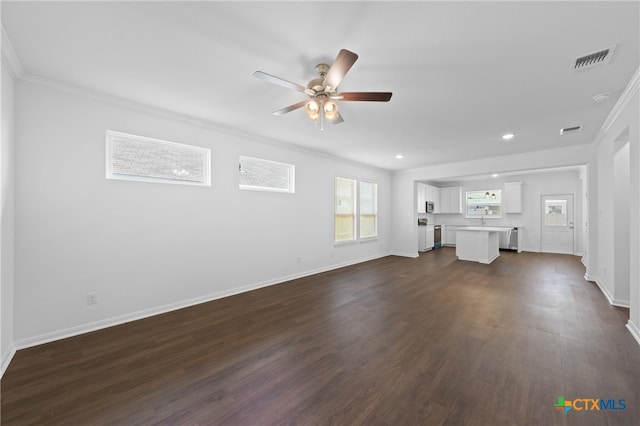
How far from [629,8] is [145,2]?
3.22 metres

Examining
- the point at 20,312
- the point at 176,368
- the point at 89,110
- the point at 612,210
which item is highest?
the point at 89,110

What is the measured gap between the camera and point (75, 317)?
8.80 ft

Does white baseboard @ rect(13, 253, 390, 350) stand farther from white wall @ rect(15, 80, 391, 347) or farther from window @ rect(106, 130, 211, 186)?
window @ rect(106, 130, 211, 186)

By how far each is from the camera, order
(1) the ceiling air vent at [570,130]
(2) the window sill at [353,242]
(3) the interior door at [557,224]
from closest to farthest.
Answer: (1) the ceiling air vent at [570,130] → (2) the window sill at [353,242] → (3) the interior door at [557,224]

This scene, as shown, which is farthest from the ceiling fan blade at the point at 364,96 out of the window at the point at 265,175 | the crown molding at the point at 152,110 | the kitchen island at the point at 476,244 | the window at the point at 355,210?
the kitchen island at the point at 476,244

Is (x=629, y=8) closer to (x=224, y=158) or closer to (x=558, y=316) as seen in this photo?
(x=558, y=316)

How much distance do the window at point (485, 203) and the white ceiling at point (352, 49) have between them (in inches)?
236

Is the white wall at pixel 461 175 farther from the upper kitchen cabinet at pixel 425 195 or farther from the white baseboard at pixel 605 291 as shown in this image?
the white baseboard at pixel 605 291

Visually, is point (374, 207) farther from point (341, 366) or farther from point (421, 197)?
point (341, 366)

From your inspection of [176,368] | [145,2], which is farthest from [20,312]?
[145,2]

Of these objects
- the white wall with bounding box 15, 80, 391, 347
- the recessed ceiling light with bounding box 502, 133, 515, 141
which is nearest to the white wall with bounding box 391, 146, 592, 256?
the recessed ceiling light with bounding box 502, 133, 515, 141

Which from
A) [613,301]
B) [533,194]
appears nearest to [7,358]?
[613,301]

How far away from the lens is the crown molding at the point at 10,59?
6.32ft

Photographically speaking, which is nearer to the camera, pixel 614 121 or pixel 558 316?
pixel 558 316
